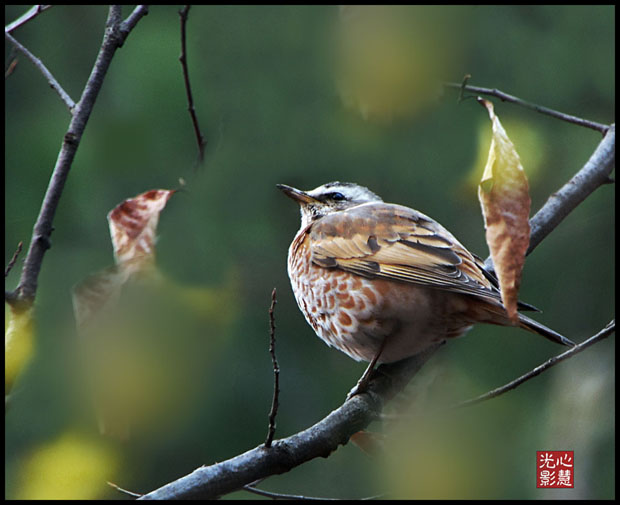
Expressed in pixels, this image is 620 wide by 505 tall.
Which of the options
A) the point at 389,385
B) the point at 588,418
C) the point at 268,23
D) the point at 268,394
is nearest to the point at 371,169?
the point at 268,23

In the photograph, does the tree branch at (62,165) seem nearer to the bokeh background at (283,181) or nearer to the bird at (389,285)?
the bird at (389,285)

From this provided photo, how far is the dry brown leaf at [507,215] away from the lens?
77.0 inches

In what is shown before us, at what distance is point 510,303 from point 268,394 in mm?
4343

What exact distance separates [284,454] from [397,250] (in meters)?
1.31

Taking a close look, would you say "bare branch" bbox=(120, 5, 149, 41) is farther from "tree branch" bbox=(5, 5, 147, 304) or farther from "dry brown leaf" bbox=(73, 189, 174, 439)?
"dry brown leaf" bbox=(73, 189, 174, 439)

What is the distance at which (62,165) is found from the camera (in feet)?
7.44

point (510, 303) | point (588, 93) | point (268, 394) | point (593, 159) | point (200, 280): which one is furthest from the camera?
point (588, 93)

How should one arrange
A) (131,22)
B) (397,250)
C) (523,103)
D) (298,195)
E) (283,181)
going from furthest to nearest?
1. (283,181)
2. (298,195)
3. (397,250)
4. (523,103)
5. (131,22)

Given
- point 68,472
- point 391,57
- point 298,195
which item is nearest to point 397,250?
point 298,195

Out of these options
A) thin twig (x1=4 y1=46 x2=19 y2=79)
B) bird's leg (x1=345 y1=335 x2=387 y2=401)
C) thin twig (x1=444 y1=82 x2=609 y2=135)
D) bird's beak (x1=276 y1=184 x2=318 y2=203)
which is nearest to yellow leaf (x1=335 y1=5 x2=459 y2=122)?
thin twig (x1=444 y1=82 x2=609 y2=135)

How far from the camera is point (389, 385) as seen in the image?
11.3 feet

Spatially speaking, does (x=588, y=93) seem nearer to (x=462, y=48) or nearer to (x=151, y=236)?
(x=462, y=48)

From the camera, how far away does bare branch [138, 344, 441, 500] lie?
2.38 meters

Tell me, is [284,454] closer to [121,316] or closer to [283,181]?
[121,316]
